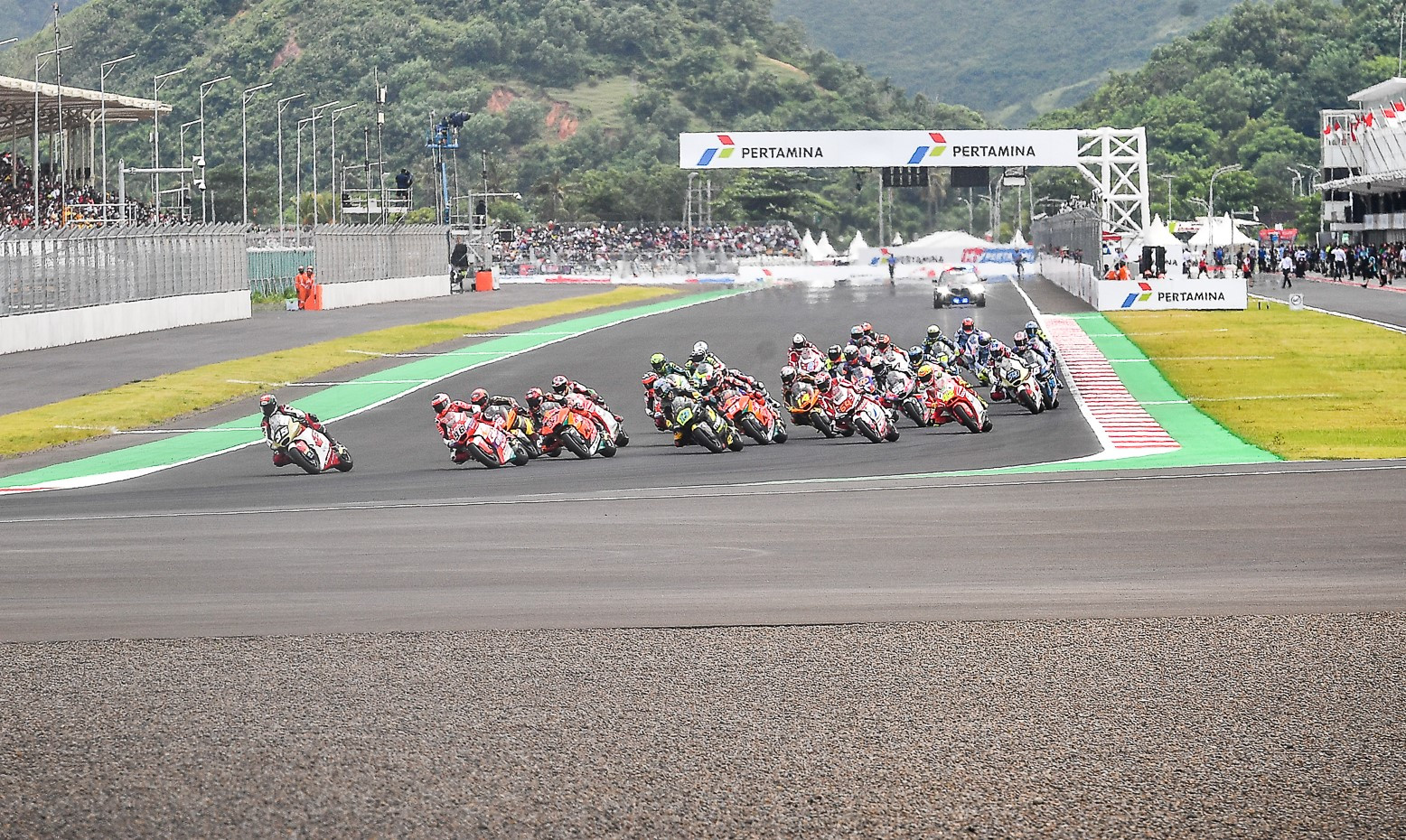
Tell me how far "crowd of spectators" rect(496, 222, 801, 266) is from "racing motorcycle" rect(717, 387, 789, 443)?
95.2m

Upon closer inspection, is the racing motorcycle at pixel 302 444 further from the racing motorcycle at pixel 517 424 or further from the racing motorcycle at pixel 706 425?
the racing motorcycle at pixel 706 425

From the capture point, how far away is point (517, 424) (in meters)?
21.7

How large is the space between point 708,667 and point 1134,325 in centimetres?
3949

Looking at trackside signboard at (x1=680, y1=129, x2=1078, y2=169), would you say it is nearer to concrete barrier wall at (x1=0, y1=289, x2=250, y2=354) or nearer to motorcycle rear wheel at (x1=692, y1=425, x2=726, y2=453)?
concrete barrier wall at (x1=0, y1=289, x2=250, y2=354)

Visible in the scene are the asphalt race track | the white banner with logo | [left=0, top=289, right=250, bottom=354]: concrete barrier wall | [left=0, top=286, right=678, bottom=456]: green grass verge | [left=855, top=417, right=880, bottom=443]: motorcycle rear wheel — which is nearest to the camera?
the asphalt race track

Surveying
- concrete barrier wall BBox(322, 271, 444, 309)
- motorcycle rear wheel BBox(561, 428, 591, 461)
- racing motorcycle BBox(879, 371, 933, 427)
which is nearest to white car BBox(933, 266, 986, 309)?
concrete barrier wall BBox(322, 271, 444, 309)

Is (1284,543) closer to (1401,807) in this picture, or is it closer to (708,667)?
(708,667)

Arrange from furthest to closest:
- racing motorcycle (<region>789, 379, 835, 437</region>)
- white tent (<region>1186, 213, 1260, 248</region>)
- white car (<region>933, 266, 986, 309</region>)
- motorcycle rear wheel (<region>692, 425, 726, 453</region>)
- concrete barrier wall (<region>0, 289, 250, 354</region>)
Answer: white tent (<region>1186, 213, 1260, 248</region>) → white car (<region>933, 266, 986, 309</region>) → concrete barrier wall (<region>0, 289, 250, 354</region>) → racing motorcycle (<region>789, 379, 835, 437</region>) → motorcycle rear wheel (<region>692, 425, 726, 453</region>)

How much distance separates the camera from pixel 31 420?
27.2 m

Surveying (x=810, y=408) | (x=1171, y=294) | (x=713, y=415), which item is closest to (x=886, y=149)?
(x=1171, y=294)

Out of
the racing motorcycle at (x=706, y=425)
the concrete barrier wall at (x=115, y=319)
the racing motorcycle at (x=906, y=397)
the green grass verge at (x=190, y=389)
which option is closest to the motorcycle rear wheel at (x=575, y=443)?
the racing motorcycle at (x=706, y=425)

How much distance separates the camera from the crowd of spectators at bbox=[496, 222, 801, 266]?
405 feet

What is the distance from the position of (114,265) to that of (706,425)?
2952 centimetres

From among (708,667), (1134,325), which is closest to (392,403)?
(708,667)
